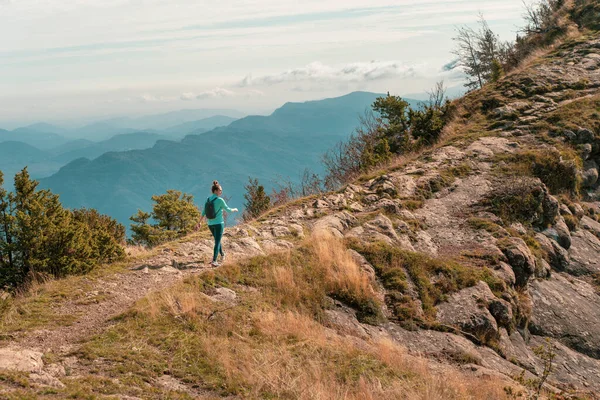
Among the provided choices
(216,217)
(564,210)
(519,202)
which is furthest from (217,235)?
(564,210)

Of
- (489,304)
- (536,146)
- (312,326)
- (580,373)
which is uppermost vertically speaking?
(536,146)

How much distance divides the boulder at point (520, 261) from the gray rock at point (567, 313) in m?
0.56

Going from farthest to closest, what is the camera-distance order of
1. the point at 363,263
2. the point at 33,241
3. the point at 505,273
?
1. the point at 505,273
2. the point at 363,263
3. the point at 33,241

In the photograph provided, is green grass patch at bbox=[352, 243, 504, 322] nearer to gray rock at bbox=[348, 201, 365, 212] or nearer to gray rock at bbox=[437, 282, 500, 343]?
gray rock at bbox=[437, 282, 500, 343]

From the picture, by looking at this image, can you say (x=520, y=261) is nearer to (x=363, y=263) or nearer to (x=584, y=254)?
(x=584, y=254)

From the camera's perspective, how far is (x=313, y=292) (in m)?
12.3

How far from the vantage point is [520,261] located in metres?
Answer: 15.4

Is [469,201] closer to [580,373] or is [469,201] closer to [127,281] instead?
[580,373]

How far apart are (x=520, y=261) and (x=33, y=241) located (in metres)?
15.6

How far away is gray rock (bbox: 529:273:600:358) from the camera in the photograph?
46.0 feet

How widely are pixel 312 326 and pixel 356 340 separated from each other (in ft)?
3.87

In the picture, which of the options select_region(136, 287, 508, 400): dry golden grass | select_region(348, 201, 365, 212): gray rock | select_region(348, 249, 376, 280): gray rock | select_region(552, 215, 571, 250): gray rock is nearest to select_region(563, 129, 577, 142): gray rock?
select_region(552, 215, 571, 250): gray rock

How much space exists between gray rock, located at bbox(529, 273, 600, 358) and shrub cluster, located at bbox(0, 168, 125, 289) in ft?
47.1

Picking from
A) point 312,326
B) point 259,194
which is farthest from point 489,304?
→ point 259,194
